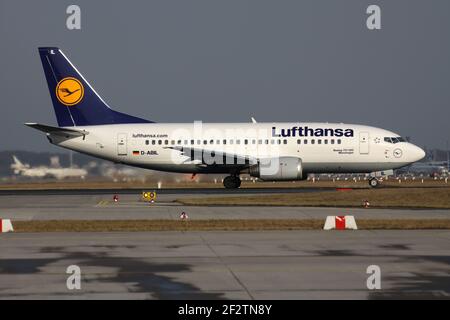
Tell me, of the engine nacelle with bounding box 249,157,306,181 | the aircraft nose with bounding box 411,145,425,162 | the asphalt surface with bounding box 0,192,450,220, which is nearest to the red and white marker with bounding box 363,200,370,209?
the asphalt surface with bounding box 0,192,450,220

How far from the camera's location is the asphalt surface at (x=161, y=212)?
104 ft

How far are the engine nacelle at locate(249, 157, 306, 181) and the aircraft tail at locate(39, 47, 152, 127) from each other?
9947 mm

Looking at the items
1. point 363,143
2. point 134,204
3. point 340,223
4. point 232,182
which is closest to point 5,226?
point 340,223

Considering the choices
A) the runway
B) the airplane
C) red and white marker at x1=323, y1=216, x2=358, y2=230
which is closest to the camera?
the runway

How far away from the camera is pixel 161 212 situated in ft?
111

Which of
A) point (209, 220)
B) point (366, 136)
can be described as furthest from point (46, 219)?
point (366, 136)

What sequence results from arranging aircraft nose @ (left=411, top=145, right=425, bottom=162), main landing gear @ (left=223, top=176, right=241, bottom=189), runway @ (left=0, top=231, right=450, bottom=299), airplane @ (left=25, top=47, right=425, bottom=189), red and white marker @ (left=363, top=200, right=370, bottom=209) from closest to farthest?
1. runway @ (left=0, top=231, right=450, bottom=299)
2. red and white marker @ (left=363, top=200, right=370, bottom=209)
3. airplane @ (left=25, top=47, right=425, bottom=189)
4. aircraft nose @ (left=411, top=145, right=425, bottom=162)
5. main landing gear @ (left=223, top=176, right=241, bottom=189)

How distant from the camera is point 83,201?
4175cm

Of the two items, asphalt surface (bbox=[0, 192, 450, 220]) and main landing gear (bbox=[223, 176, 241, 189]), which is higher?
main landing gear (bbox=[223, 176, 241, 189])

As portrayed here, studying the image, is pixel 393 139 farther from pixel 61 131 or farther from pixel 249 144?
pixel 61 131

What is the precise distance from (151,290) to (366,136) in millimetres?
40188

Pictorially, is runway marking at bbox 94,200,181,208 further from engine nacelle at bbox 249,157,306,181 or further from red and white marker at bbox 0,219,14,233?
engine nacelle at bbox 249,157,306,181

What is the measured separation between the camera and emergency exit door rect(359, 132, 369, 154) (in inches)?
2087

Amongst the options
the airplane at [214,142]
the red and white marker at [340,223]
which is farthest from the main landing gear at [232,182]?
the red and white marker at [340,223]
